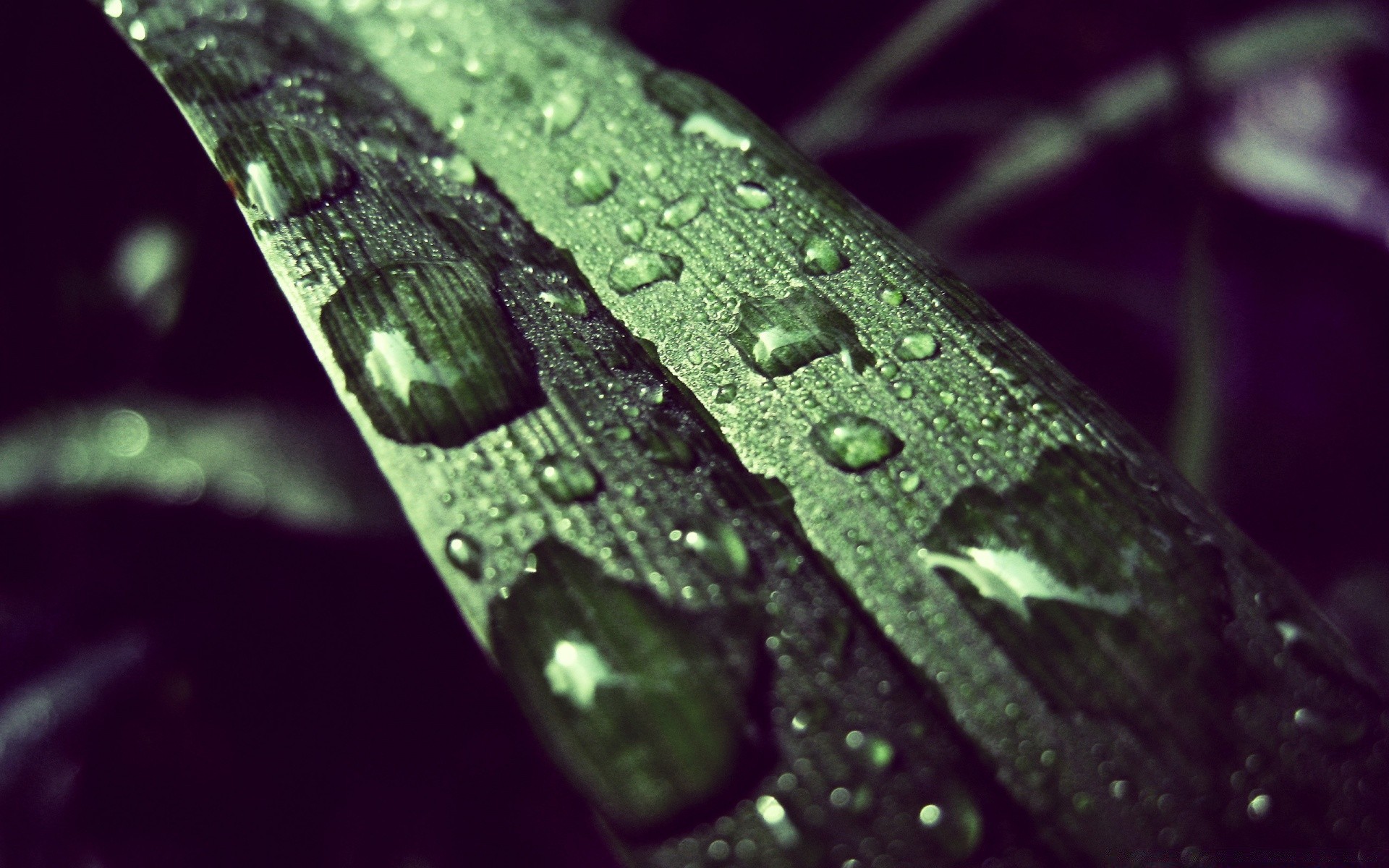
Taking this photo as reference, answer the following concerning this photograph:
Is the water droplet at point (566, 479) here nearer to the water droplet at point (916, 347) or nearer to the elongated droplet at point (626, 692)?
the elongated droplet at point (626, 692)

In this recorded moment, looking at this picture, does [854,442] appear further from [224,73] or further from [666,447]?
[224,73]

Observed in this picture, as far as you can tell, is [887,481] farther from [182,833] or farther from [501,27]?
[182,833]

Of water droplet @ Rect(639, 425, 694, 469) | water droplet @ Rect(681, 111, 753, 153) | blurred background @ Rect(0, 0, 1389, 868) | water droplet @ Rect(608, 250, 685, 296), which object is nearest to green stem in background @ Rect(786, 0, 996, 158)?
blurred background @ Rect(0, 0, 1389, 868)

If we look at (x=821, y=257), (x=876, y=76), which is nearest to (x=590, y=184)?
(x=821, y=257)

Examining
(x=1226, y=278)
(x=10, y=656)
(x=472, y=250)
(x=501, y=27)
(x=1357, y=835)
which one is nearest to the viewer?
(x=1357, y=835)

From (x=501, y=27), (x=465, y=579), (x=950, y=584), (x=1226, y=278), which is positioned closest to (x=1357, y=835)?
(x=950, y=584)

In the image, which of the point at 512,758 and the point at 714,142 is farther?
the point at 512,758

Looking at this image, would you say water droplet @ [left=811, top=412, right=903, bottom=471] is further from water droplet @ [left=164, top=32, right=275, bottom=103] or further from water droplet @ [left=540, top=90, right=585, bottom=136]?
water droplet @ [left=164, top=32, right=275, bottom=103]
